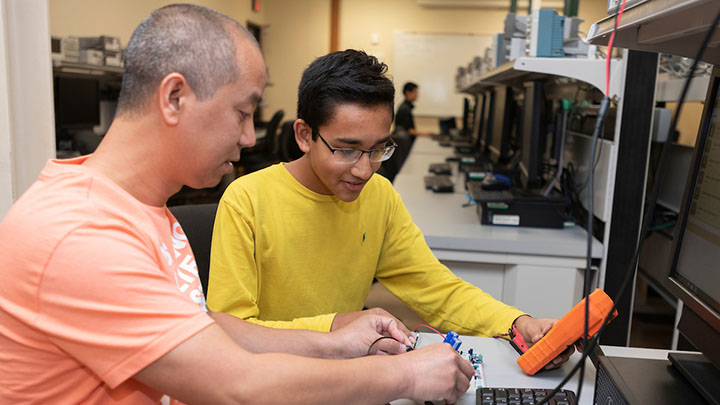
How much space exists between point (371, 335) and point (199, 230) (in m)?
0.62

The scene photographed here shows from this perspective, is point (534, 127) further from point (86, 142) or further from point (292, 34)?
point (292, 34)

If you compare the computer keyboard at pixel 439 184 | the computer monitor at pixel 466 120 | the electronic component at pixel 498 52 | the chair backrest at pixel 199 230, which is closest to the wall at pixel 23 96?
the chair backrest at pixel 199 230

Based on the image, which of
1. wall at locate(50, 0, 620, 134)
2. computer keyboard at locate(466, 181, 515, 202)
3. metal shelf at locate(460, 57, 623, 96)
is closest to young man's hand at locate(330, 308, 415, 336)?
computer keyboard at locate(466, 181, 515, 202)

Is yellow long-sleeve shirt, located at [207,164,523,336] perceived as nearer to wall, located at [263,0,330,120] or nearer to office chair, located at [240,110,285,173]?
office chair, located at [240,110,285,173]

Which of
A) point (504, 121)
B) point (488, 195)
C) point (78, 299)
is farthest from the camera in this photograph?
point (504, 121)

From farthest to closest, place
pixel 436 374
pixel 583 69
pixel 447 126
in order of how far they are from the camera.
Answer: pixel 447 126 < pixel 583 69 < pixel 436 374

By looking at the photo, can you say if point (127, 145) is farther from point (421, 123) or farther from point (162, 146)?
point (421, 123)

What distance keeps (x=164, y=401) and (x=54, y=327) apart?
241 millimetres

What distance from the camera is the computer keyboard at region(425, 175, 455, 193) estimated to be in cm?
283

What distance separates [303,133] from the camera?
1281 mm

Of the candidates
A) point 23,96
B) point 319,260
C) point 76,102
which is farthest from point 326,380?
point 76,102

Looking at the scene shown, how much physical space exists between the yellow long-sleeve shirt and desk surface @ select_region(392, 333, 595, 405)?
0.32 feet

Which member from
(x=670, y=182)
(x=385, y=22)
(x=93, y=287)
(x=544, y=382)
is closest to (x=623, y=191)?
(x=670, y=182)

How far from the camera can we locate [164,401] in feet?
2.51
